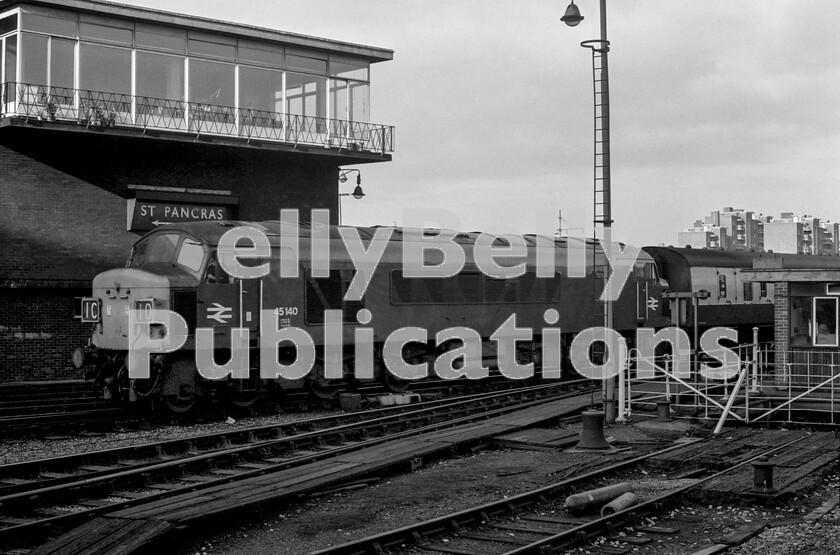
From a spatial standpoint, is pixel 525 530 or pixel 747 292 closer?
pixel 525 530

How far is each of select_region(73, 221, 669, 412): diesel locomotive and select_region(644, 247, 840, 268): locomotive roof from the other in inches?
260

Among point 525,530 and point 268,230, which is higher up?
point 268,230

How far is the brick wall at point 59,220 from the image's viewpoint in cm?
2562

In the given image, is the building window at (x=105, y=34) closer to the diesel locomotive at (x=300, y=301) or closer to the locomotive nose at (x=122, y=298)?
the diesel locomotive at (x=300, y=301)

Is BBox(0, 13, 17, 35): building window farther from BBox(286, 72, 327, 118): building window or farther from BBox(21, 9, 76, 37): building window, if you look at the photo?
BBox(286, 72, 327, 118): building window

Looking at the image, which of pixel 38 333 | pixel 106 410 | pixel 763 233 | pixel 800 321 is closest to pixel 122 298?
pixel 106 410

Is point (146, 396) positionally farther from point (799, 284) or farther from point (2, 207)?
point (799, 284)

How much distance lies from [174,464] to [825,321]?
12.5m

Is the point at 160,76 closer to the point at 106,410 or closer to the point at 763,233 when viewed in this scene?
the point at 106,410

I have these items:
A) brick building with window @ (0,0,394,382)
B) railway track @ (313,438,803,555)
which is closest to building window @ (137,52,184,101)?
brick building with window @ (0,0,394,382)

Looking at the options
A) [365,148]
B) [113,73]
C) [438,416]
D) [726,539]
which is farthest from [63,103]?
[726,539]

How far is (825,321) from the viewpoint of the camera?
744 inches

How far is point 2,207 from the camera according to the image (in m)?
25.6

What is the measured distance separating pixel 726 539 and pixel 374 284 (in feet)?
39.5
